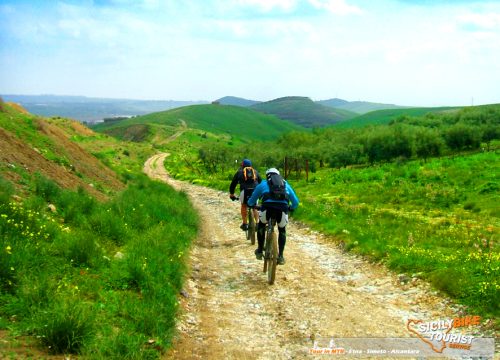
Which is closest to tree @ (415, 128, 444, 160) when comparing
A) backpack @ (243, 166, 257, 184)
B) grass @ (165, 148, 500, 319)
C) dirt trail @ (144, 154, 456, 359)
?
grass @ (165, 148, 500, 319)

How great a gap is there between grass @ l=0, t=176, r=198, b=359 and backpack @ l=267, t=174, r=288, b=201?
9.37 ft

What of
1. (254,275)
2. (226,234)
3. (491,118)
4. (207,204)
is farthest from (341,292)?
(491,118)

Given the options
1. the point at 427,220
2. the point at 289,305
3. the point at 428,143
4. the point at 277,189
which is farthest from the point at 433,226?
the point at 428,143

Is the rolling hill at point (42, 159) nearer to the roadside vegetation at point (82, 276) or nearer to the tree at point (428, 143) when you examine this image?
the roadside vegetation at point (82, 276)

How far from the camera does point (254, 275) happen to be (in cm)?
1084

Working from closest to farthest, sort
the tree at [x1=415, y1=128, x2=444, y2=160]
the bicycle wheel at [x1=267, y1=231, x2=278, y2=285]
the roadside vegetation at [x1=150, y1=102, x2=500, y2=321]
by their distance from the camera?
the roadside vegetation at [x1=150, y1=102, x2=500, y2=321] → the bicycle wheel at [x1=267, y1=231, x2=278, y2=285] → the tree at [x1=415, y1=128, x2=444, y2=160]

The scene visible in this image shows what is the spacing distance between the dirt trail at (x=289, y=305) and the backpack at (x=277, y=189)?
6.88 ft

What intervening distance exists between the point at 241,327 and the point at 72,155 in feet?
59.8

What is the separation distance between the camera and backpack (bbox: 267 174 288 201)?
1000 cm

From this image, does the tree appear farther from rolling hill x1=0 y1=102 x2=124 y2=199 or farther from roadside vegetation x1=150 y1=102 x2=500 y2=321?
rolling hill x1=0 y1=102 x2=124 y2=199

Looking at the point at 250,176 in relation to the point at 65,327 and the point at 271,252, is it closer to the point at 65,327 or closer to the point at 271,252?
the point at 271,252

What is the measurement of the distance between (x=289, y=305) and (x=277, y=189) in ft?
9.31

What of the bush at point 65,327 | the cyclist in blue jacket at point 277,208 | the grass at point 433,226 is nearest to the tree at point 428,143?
the grass at point 433,226

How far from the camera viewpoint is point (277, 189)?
10.0 m
